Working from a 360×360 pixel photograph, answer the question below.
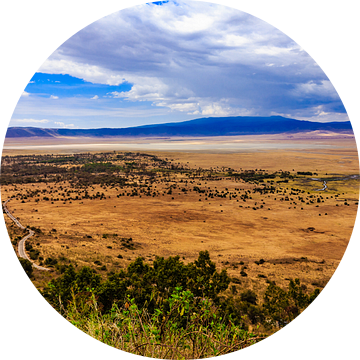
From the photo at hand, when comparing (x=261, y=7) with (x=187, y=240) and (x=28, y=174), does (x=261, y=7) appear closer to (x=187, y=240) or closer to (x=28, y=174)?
(x=187, y=240)

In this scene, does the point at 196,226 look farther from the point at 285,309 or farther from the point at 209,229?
the point at 285,309

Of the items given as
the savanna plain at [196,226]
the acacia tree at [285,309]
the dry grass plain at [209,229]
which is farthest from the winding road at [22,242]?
the acacia tree at [285,309]

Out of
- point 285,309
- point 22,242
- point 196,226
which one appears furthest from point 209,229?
point 22,242

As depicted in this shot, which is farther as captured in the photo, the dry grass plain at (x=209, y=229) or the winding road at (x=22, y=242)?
the dry grass plain at (x=209, y=229)

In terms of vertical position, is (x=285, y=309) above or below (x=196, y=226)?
above

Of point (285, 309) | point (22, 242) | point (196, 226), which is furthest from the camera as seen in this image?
point (196, 226)

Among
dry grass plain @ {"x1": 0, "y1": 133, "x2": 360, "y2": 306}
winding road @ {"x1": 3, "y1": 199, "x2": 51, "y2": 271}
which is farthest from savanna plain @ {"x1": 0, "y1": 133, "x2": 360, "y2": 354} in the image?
winding road @ {"x1": 3, "y1": 199, "x2": 51, "y2": 271}

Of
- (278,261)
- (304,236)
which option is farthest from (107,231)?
(304,236)

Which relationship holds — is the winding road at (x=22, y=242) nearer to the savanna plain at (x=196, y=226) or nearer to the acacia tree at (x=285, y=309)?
the savanna plain at (x=196, y=226)

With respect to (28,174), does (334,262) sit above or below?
below

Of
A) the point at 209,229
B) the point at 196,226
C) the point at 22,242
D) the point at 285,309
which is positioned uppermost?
the point at 22,242

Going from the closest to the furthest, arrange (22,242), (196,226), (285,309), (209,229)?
(285,309), (22,242), (209,229), (196,226)
